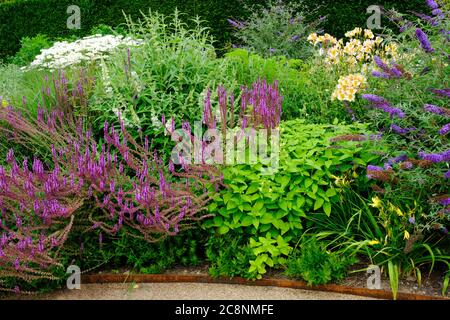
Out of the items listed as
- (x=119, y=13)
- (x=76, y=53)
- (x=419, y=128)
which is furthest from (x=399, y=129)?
(x=119, y=13)

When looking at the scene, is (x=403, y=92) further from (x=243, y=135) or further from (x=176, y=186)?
(x=176, y=186)

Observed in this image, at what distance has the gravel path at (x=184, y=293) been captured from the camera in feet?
11.5

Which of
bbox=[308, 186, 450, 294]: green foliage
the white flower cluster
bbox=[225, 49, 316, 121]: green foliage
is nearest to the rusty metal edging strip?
bbox=[308, 186, 450, 294]: green foliage

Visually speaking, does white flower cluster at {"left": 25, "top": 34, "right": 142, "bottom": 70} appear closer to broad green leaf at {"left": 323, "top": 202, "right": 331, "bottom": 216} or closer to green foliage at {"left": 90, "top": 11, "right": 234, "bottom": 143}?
green foliage at {"left": 90, "top": 11, "right": 234, "bottom": 143}

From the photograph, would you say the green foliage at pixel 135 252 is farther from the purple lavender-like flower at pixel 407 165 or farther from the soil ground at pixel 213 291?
the purple lavender-like flower at pixel 407 165

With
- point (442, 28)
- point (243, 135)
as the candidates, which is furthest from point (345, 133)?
point (442, 28)

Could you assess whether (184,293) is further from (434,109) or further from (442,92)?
(442,92)

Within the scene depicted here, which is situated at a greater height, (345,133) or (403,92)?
(403,92)

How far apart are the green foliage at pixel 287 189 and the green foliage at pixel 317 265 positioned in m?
0.21

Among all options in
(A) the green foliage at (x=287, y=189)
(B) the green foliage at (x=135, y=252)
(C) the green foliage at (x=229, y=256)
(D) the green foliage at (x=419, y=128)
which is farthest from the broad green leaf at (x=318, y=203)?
(B) the green foliage at (x=135, y=252)

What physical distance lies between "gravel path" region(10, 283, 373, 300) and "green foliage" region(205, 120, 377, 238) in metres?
0.41

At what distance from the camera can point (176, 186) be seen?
12.4 feet

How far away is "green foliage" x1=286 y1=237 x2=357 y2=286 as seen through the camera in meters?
3.54
